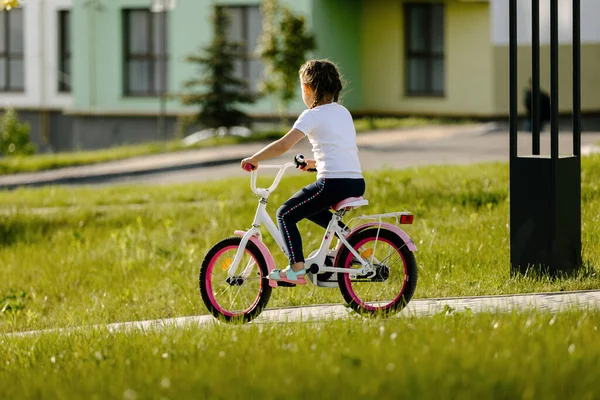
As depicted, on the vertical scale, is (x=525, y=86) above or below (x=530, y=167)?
above

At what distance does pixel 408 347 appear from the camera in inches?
251

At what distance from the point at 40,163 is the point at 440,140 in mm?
8175

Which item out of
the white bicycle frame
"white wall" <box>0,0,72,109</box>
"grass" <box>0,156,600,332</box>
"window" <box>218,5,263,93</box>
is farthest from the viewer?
"white wall" <box>0,0,72,109</box>

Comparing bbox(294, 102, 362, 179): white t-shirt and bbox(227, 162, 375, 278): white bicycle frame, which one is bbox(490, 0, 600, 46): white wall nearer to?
bbox(227, 162, 375, 278): white bicycle frame

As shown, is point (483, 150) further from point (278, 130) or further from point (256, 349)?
point (256, 349)

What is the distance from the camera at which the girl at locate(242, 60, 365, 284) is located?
789cm

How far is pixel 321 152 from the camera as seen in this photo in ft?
26.1

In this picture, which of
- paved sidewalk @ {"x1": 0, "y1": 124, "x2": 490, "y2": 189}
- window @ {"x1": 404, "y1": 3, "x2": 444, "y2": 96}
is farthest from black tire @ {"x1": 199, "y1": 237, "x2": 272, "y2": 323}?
window @ {"x1": 404, "y1": 3, "x2": 444, "y2": 96}

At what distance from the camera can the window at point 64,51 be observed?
1447 inches

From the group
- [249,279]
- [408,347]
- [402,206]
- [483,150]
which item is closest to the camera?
[408,347]

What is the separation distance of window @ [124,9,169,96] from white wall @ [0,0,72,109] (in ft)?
8.98

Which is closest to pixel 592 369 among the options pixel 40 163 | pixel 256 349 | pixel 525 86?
pixel 256 349

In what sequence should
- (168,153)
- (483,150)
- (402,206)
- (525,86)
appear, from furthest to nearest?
(525,86)
(168,153)
(483,150)
(402,206)

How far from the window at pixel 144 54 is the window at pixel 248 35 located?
2.22m
